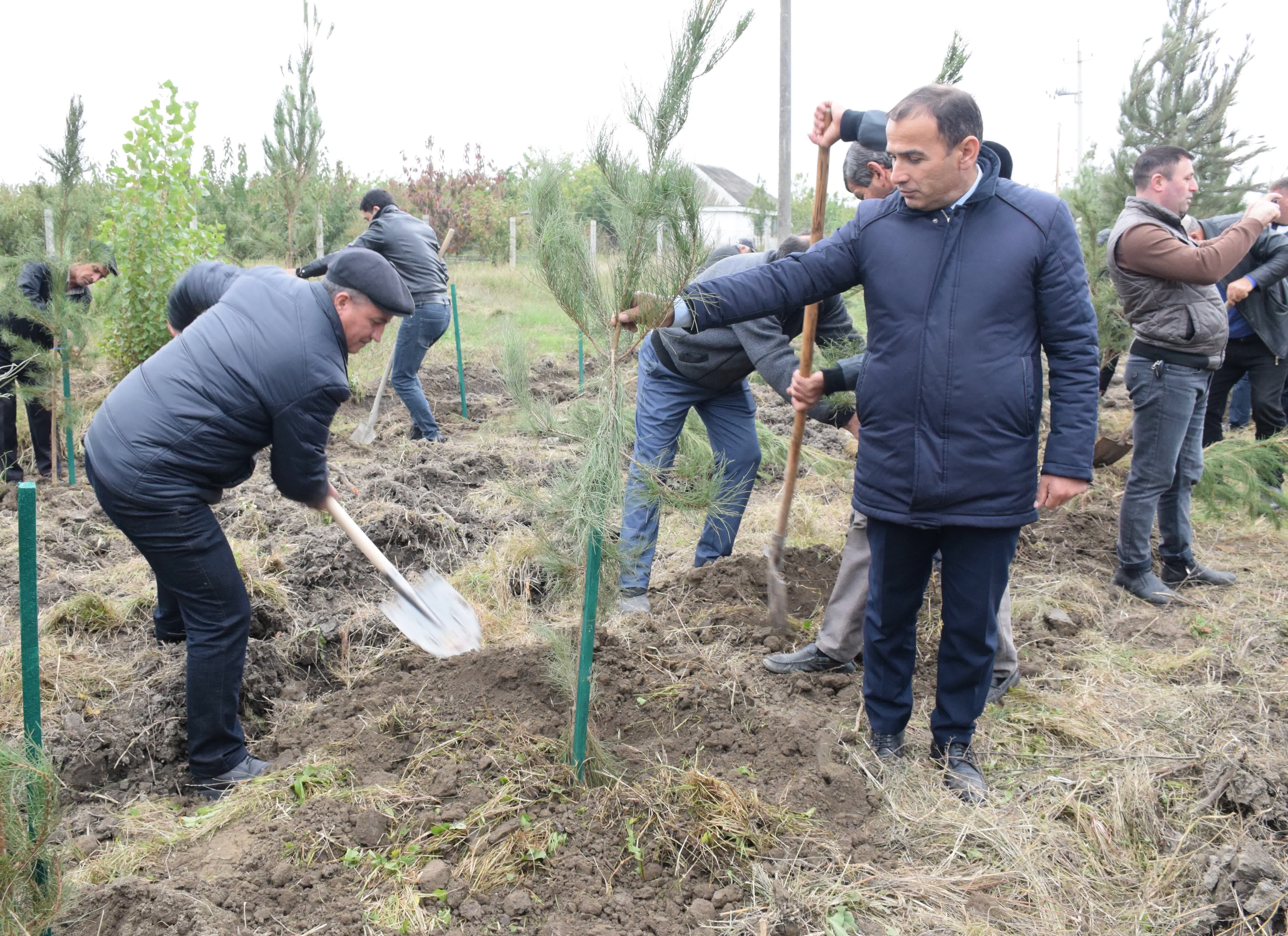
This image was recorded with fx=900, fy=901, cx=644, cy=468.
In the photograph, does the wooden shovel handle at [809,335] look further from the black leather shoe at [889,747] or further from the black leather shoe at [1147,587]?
the black leather shoe at [1147,587]

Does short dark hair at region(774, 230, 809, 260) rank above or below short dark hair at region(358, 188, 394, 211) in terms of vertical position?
below

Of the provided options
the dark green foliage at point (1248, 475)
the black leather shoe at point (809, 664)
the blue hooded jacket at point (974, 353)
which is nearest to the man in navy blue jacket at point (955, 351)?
the blue hooded jacket at point (974, 353)

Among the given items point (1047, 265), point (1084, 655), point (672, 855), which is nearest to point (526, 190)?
point (1047, 265)

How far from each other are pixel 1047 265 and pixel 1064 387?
35 cm

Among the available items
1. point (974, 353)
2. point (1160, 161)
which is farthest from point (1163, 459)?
point (974, 353)

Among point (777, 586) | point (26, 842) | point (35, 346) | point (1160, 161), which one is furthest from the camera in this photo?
point (35, 346)

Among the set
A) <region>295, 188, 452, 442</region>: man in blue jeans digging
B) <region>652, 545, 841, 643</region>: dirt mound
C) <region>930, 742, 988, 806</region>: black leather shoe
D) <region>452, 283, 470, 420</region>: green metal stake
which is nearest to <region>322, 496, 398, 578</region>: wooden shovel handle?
<region>652, 545, 841, 643</region>: dirt mound

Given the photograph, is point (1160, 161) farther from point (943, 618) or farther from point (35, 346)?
point (35, 346)

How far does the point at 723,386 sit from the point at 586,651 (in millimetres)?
1812

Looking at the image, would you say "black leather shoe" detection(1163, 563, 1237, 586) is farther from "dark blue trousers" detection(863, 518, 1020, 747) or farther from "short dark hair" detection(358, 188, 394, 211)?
"short dark hair" detection(358, 188, 394, 211)

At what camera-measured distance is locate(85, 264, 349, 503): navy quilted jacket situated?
8.95ft

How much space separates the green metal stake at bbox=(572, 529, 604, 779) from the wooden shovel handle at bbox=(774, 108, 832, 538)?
1083 mm

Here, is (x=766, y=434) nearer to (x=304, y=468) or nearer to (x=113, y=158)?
(x=304, y=468)

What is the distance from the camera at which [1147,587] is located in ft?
14.9
